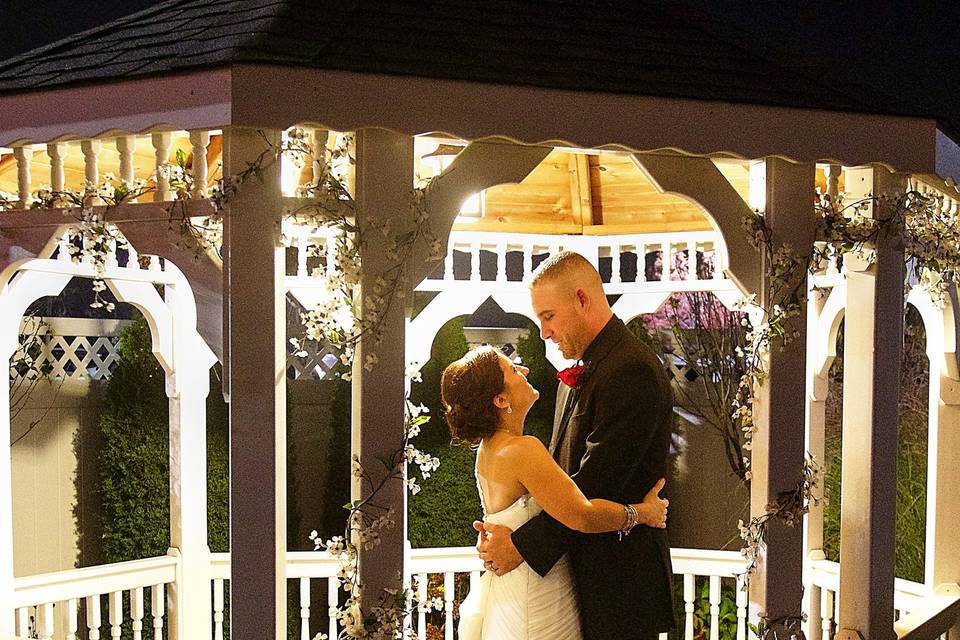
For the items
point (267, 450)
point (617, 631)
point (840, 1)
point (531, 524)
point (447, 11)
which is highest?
point (840, 1)

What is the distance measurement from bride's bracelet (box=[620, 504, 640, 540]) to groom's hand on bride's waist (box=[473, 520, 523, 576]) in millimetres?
404

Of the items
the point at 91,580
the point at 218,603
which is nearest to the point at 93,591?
the point at 91,580

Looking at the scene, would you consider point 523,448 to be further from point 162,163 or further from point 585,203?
point 585,203

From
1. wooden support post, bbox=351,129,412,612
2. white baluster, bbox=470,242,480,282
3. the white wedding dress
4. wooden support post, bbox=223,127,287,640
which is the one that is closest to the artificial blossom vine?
the white wedding dress

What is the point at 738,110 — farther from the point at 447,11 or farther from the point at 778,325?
the point at 447,11

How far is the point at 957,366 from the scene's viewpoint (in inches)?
215

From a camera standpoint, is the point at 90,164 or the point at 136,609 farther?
the point at 136,609

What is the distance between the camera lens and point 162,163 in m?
3.60

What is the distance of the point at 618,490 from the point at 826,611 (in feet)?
10.6

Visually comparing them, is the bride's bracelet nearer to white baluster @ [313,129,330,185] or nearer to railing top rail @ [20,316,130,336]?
white baluster @ [313,129,330,185]

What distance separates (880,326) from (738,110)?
1.19 meters

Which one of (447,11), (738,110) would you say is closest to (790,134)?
(738,110)

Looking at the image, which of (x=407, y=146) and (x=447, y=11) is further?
(x=447, y=11)

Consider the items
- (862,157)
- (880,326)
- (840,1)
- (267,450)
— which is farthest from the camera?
(840,1)
